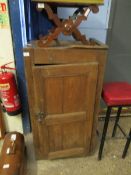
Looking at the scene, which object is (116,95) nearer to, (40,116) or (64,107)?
(64,107)

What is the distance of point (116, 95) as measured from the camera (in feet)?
4.72

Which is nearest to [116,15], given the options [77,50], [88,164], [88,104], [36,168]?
[77,50]

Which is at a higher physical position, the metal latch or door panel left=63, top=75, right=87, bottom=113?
door panel left=63, top=75, right=87, bottom=113

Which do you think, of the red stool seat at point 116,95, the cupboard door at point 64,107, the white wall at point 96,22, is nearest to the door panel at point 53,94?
the cupboard door at point 64,107

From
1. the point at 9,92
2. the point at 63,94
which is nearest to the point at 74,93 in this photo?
the point at 63,94

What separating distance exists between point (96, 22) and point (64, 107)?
1.05m

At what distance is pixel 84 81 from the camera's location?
1332 millimetres

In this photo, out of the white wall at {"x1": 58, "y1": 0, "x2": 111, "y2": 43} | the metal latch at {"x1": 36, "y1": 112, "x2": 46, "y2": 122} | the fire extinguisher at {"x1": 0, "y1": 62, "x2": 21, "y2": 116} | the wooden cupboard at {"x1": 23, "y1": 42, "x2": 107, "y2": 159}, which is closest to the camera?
the wooden cupboard at {"x1": 23, "y1": 42, "x2": 107, "y2": 159}

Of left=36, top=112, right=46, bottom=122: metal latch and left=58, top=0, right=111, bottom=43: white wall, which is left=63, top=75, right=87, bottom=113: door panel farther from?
left=58, top=0, right=111, bottom=43: white wall

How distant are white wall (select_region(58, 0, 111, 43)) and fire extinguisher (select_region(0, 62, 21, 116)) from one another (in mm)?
728

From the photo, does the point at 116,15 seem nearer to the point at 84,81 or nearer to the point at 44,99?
the point at 84,81

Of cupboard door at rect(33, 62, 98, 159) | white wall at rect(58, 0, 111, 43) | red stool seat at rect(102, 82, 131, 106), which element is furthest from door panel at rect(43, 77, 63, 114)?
white wall at rect(58, 0, 111, 43)

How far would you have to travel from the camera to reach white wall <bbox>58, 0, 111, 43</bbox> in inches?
70.6

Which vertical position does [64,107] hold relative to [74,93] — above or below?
below
